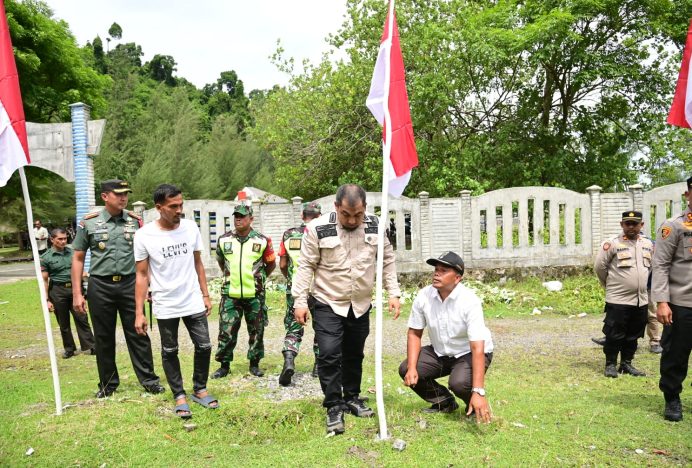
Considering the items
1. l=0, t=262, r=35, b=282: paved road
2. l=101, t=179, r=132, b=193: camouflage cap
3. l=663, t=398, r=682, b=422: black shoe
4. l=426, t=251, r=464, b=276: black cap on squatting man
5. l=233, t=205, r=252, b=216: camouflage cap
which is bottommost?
l=663, t=398, r=682, b=422: black shoe

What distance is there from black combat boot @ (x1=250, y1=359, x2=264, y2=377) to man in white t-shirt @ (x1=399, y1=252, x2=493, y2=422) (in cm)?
219

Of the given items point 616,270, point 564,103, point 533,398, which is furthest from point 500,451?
point 564,103

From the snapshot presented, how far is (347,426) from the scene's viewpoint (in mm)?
4355

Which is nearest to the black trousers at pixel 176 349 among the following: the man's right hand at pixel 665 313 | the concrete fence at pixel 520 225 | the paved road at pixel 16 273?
the man's right hand at pixel 665 313

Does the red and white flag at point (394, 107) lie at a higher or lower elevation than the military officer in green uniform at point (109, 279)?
higher

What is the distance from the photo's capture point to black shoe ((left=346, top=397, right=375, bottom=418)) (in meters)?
4.55

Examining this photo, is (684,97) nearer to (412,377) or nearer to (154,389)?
(412,377)

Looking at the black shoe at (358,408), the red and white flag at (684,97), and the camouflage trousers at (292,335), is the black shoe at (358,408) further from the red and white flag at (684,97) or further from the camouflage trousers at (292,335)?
the red and white flag at (684,97)

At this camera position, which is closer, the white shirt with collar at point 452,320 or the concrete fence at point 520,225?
the white shirt with collar at point 452,320

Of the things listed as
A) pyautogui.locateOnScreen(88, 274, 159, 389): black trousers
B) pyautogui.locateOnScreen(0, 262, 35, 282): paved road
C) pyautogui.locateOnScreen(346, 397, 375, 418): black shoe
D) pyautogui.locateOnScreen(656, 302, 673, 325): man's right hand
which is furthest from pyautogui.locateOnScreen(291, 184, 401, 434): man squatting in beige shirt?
pyautogui.locateOnScreen(0, 262, 35, 282): paved road

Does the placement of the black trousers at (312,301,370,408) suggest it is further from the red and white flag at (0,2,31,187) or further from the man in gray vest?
the red and white flag at (0,2,31,187)

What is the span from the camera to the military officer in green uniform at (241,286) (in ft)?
19.8

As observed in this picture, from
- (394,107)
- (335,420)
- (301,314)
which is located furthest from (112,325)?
(394,107)

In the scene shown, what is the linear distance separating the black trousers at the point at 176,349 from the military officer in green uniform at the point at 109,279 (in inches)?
31.3
